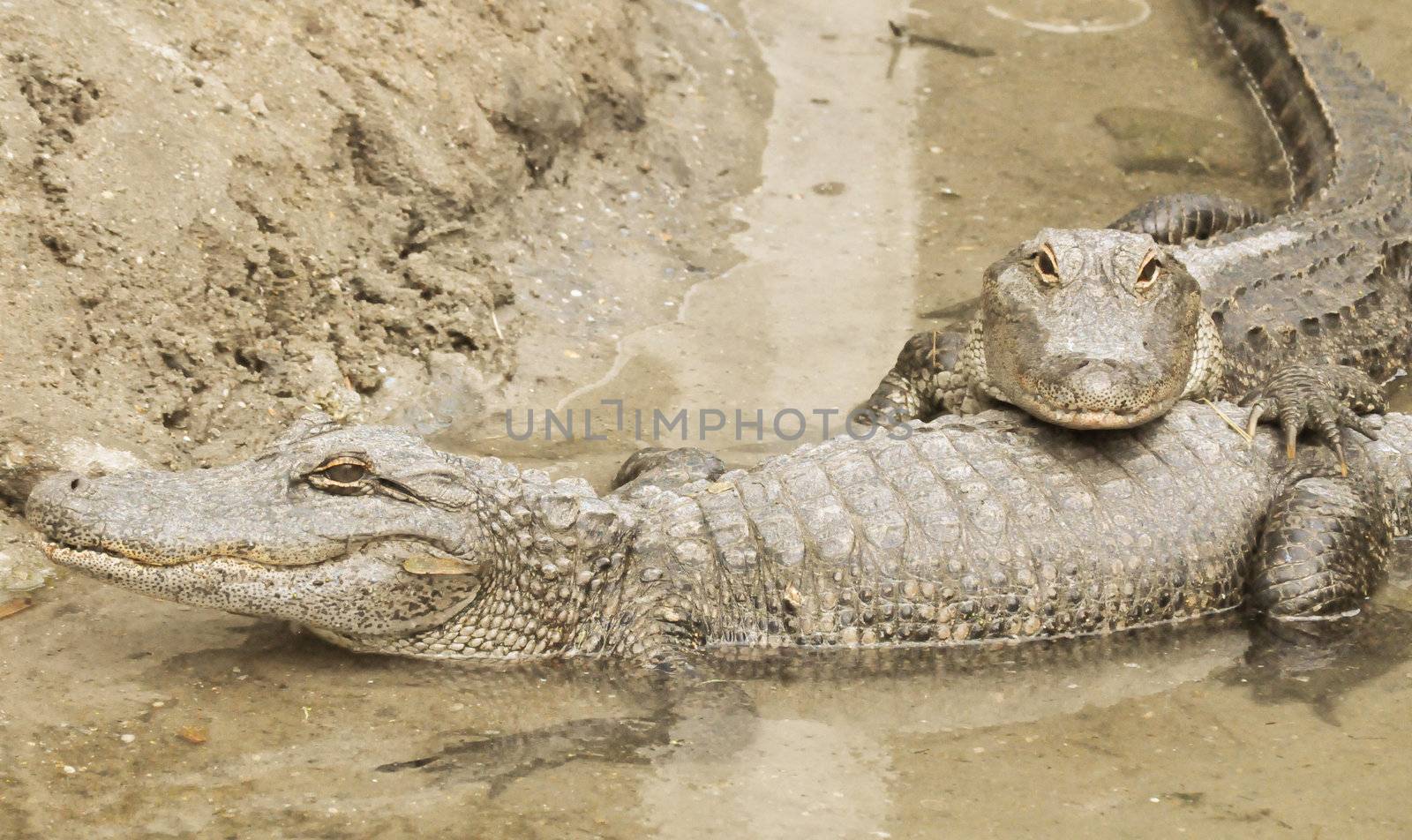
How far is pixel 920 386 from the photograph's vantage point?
5.54 metres

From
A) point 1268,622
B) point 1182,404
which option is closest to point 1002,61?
point 1182,404

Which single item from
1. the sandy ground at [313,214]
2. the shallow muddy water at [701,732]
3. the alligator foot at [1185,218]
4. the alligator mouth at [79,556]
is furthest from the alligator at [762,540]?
the alligator foot at [1185,218]

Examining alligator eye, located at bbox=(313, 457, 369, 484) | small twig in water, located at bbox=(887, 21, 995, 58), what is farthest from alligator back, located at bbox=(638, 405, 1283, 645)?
small twig in water, located at bbox=(887, 21, 995, 58)

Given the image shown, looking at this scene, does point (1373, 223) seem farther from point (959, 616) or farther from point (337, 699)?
point (337, 699)

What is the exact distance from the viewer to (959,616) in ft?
13.6

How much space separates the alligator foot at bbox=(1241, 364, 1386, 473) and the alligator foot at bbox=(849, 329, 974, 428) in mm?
1073

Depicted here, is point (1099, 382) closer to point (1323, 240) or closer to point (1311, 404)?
point (1311, 404)

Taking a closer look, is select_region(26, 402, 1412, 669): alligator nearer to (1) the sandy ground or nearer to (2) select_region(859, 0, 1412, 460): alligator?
(2) select_region(859, 0, 1412, 460): alligator

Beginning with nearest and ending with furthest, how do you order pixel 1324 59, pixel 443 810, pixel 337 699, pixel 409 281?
pixel 443 810 → pixel 337 699 → pixel 409 281 → pixel 1324 59

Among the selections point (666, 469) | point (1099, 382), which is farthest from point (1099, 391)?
point (666, 469)

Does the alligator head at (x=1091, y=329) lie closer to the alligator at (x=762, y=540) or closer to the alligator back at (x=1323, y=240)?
the alligator at (x=762, y=540)

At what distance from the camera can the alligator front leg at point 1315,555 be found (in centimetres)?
425

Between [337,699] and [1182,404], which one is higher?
[1182,404]

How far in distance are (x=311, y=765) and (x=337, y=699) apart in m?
0.41
